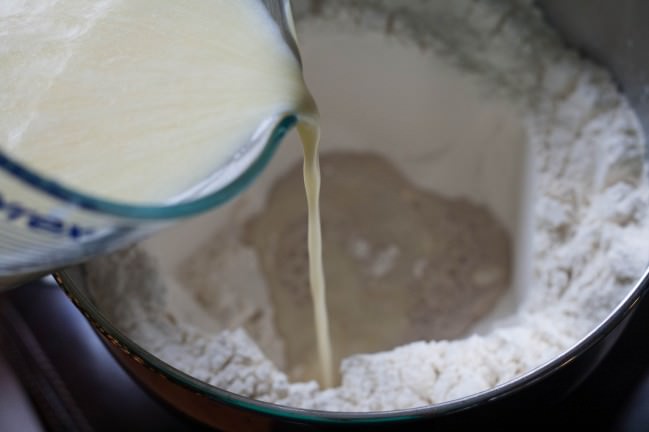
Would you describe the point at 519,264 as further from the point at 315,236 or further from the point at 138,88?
the point at 138,88

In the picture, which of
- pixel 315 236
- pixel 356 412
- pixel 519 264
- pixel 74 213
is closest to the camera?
pixel 74 213

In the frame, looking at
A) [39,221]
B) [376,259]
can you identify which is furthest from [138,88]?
[376,259]

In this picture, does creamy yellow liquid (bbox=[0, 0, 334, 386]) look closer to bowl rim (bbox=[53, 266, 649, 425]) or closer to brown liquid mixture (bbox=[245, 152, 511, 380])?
bowl rim (bbox=[53, 266, 649, 425])

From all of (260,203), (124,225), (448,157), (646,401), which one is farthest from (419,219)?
(124,225)

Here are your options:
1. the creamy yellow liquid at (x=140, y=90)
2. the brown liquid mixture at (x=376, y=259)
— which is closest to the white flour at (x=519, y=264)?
the brown liquid mixture at (x=376, y=259)

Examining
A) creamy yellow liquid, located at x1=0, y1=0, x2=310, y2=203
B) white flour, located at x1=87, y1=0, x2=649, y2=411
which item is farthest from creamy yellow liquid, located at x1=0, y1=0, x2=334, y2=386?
white flour, located at x1=87, y1=0, x2=649, y2=411

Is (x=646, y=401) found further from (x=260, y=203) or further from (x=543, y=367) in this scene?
(x=260, y=203)

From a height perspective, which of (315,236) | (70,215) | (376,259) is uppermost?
(70,215)
